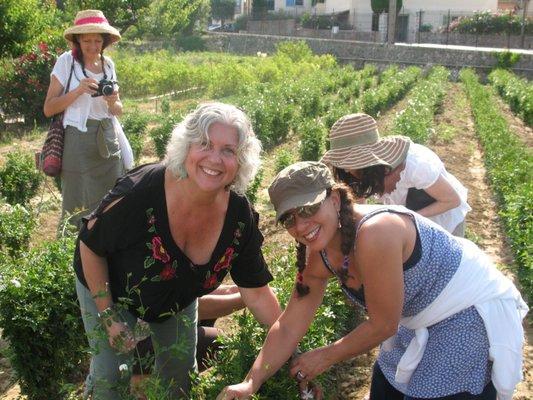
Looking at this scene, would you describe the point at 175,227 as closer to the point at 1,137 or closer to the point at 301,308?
the point at 301,308

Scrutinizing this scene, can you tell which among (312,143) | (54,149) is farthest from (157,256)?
(312,143)

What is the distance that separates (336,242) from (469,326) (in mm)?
587

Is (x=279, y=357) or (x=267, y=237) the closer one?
(x=279, y=357)

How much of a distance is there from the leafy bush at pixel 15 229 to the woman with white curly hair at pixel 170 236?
2.82 meters

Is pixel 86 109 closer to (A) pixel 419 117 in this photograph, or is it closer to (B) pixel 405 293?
(B) pixel 405 293

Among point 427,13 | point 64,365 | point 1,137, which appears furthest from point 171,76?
point 427,13

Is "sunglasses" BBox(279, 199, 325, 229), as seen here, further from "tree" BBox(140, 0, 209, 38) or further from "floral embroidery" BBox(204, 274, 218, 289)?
"tree" BBox(140, 0, 209, 38)

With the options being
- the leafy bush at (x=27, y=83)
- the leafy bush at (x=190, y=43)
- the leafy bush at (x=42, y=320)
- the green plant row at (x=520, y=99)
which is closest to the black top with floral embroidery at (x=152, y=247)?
the leafy bush at (x=42, y=320)

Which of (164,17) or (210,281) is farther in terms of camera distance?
(164,17)

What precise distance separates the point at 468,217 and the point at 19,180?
5474 mm

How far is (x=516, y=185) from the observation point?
6.88 m

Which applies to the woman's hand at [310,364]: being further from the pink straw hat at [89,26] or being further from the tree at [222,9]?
the tree at [222,9]

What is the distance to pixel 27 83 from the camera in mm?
13758

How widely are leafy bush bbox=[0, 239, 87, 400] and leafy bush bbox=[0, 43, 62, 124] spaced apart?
11117 mm
